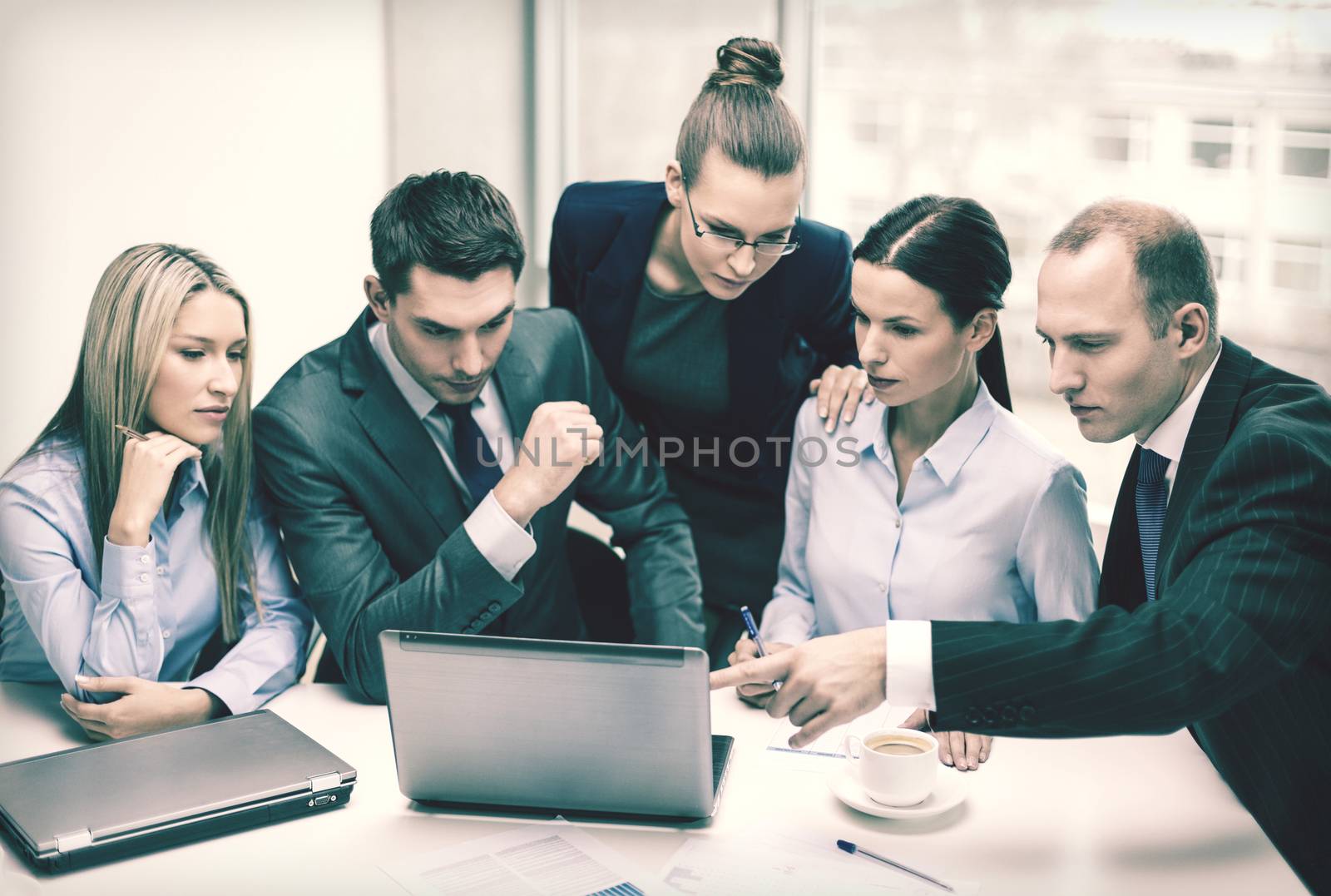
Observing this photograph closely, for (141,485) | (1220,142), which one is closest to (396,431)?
(141,485)

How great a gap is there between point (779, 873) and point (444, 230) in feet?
3.66

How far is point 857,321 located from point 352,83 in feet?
7.88

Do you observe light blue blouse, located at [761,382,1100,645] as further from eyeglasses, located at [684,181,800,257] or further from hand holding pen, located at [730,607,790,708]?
eyeglasses, located at [684,181,800,257]

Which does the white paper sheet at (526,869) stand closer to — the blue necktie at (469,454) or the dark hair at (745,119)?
the blue necktie at (469,454)

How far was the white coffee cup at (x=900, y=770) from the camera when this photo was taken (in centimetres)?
142

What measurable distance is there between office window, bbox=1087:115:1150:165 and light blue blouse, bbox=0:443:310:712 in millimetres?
2417

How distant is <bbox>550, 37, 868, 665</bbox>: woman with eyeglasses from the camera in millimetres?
2105

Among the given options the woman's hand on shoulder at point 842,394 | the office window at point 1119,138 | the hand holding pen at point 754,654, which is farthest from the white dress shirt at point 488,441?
the office window at point 1119,138

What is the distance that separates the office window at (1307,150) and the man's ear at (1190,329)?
1.69 m

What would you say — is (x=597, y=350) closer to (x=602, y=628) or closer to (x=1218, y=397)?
(x=602, y=628)

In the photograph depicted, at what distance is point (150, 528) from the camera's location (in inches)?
70.8

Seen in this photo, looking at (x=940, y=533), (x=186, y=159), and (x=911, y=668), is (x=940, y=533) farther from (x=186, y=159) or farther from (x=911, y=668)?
(x=186, y=159)

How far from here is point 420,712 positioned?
4.68 feet

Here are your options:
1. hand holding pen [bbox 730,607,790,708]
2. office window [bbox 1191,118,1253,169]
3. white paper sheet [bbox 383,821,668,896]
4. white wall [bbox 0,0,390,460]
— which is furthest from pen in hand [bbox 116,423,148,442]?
office window [bbox 1191,118,1253,169]
